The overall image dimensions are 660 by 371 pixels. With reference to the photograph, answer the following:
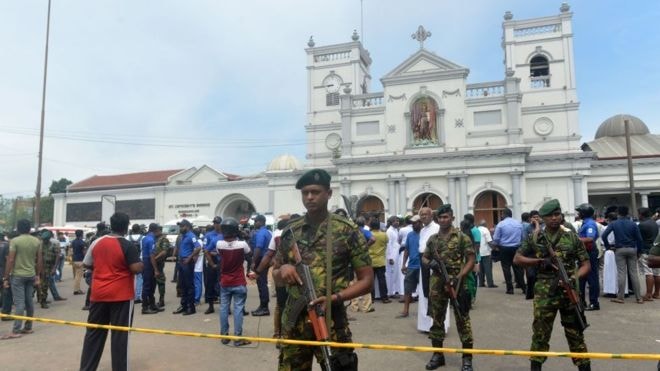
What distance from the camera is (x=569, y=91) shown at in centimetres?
2805

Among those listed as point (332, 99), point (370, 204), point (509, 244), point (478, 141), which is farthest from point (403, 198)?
point (509, 244)

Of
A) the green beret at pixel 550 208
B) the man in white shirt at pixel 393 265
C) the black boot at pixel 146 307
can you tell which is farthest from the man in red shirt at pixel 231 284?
the man in white shirt at pixel 393 265

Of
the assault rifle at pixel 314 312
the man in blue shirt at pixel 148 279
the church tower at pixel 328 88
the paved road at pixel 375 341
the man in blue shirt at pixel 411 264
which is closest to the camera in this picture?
the assault rifle at pixel 314 312

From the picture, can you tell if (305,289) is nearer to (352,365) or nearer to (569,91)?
(352,365)

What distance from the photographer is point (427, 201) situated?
27.7 metres

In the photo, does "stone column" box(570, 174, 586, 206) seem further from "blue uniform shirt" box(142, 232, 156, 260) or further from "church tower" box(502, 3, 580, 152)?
"blue uniform shirt" box(142, 232, 156, 260)

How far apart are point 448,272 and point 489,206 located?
76.8 feet

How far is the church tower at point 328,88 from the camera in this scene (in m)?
32.5

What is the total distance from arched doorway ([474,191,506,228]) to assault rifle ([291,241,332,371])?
2569 centimetres

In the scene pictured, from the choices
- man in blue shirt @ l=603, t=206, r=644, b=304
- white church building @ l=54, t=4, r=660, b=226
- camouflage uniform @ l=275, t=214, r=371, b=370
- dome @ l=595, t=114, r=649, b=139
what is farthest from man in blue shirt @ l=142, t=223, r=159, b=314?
dome @ l=595, t=114, r=649, b=139

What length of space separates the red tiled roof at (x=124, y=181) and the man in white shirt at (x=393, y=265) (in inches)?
1258

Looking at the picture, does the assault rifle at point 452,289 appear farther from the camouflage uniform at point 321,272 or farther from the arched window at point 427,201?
the arched window at point 427,201

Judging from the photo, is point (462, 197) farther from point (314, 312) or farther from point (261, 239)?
point (314, 312)

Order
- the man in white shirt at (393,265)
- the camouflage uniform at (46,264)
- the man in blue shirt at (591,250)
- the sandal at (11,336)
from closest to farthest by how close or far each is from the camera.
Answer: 1. the sandal at (11,336)
2. the man in blue shirt at (591,250)
3. the camouflage uniform at (46,264)
4. the man in white shirt at (393,265)
